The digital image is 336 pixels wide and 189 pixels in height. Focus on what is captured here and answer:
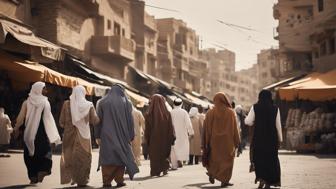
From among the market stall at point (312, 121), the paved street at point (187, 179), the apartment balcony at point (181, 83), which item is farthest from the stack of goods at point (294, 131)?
the apartment balcony at point (181, 83)

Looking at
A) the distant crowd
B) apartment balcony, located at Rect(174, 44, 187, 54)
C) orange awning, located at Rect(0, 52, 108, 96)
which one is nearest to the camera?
the distant crowd

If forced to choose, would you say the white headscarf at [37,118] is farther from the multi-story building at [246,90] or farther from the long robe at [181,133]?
the multi-story building at [246,90]

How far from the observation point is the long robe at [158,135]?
10.2m

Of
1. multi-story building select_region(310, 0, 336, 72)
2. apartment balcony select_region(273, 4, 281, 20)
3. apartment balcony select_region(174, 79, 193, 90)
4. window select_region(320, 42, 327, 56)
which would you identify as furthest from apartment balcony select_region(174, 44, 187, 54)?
window select_region(320, 42, 327, 56)

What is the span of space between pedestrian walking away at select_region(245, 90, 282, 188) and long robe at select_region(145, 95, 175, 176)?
92.1 inches

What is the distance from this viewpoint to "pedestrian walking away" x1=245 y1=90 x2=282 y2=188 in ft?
26.3

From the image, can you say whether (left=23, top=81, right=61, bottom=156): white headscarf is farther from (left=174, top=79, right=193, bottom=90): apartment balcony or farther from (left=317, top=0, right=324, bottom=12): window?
(left=174, top=79, right=193, bottom=90): apartment balcony

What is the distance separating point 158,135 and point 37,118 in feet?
9.24

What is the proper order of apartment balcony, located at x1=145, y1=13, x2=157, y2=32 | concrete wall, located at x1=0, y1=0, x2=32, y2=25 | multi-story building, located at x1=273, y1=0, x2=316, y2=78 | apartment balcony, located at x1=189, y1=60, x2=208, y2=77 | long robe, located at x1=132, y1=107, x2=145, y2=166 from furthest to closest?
apartment balcony, located at x1=189, y1=60, x2=208, y2=77 → apartment balcony, located at x1=145, y1=13, x2=157, y2=32 → multi-story building, located at x1=273, y1=0, x2=316, y2=78 → concrete wall, located at x1=0, y1=0, x2=32, y2=25 → long robe, located at x1=132, y1=107, x2=145, y2=166

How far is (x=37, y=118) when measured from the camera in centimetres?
834

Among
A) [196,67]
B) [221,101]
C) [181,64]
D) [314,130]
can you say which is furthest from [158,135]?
[196,67]

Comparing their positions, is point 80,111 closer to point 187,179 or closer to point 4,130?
point 187,179

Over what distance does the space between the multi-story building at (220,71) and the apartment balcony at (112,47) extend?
5153 centimetres

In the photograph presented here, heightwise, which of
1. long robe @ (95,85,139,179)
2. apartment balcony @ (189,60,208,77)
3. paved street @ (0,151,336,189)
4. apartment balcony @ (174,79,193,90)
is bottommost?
paved street @ (0,151,336,189)
